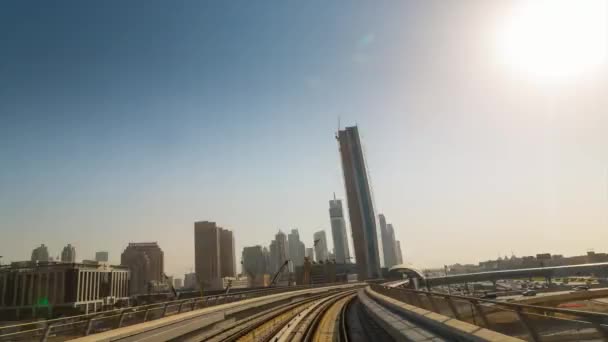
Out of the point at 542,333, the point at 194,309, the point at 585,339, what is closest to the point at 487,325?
the point at 542,333

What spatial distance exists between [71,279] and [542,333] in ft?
552

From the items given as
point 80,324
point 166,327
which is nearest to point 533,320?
point 80,324

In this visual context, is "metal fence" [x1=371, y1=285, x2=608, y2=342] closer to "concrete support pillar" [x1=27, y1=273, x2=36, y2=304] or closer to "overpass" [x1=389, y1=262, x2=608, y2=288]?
"overpass" [x1=389, y1=262, x2=608, y2=288]

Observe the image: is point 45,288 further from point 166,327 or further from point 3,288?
point 166,327

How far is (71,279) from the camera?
136m

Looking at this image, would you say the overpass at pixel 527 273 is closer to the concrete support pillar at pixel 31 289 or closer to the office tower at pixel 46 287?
the office tower at pixel 46 287

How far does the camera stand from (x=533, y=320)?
5.78 metres

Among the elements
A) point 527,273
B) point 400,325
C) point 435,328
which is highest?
point 435,328

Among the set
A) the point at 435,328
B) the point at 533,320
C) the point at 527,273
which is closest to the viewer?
the point at 533,320

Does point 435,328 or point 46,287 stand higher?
point 435,328

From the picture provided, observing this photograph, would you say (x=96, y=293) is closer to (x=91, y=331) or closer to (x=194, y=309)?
(x=194, y=309)

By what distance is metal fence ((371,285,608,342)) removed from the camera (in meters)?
4.91

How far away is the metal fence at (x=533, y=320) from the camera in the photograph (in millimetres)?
4914

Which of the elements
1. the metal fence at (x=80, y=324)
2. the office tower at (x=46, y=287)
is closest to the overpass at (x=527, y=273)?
the office tower at (x=46, y=287)
